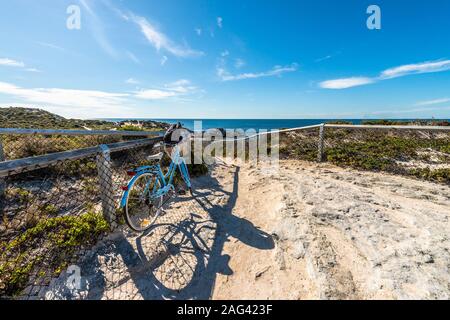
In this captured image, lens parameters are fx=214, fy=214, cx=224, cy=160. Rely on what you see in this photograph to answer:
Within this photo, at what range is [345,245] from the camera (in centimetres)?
290

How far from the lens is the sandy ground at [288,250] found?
2.27 metres

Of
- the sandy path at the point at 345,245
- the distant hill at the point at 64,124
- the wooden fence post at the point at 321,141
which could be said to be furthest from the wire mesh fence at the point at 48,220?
the wooden fence post at the point at 321,141

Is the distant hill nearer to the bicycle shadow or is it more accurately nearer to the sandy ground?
the bicycle shadow

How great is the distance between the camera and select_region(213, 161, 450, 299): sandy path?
2.22 m

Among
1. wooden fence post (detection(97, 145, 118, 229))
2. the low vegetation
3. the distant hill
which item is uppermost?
the distant hill

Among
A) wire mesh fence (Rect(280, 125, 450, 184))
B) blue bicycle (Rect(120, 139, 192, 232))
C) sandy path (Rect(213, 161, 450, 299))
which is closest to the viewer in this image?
sandy path (Rect(213, 161, 450, 299))

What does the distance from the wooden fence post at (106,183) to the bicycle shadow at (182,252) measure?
1.37 feet

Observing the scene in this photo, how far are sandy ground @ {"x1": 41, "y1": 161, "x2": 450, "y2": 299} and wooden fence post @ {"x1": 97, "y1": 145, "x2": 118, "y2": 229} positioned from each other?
349mm

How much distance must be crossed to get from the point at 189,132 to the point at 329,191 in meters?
3.39

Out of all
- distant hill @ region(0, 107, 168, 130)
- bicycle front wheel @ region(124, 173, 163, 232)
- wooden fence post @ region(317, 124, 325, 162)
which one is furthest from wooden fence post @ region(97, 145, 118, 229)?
distant hill @ region(0, 107, 168, 130)

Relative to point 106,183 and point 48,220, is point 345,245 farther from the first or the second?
point 48,220

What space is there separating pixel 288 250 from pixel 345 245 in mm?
770

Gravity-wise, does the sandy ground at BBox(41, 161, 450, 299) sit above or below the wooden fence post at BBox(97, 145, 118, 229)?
below
